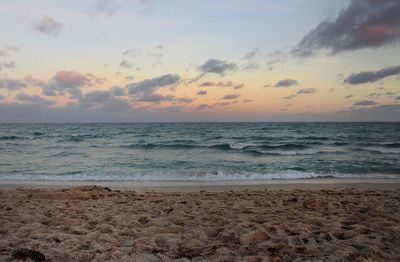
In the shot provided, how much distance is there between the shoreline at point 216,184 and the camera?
11004 mm

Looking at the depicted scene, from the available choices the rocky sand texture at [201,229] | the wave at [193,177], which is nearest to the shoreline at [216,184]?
the wave at [193,177]

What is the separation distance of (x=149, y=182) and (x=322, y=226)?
8412mm

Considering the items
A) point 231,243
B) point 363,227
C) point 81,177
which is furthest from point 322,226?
point 81,177

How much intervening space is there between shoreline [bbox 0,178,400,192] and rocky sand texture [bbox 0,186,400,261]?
2.99 metres

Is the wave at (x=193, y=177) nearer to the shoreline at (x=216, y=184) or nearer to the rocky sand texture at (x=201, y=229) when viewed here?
the shoreline at (x=216, y=184)

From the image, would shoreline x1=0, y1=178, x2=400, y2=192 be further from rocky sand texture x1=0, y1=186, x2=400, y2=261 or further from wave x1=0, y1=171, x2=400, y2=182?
rocky sand texture x1=0, y1=186, x2=400, y2=261

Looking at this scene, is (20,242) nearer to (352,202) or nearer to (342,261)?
(342,261)

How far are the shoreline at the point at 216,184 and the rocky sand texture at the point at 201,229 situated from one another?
299 cm

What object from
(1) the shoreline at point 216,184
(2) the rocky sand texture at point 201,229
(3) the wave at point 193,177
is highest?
(2) the rocky sand texture at point 201,229

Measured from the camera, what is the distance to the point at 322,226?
540 centimetres

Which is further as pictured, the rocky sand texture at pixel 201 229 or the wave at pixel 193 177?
the wave at pixel 193 177

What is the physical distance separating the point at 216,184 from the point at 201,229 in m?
6.75

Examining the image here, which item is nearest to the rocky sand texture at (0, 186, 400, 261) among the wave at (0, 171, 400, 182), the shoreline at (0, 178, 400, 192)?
the shoreline at (0, 178, 400, 192)

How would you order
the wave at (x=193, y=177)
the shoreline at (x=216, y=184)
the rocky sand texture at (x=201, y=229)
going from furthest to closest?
1. the wave at (x=193, y=177)
2. the shoreline at (x=216, y=184)
3. the rocky sand texture at (x=201, y=229)
